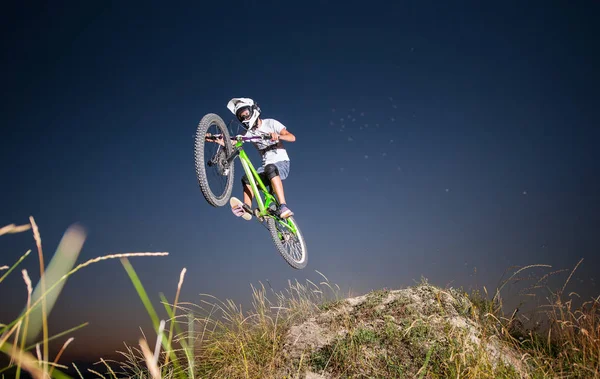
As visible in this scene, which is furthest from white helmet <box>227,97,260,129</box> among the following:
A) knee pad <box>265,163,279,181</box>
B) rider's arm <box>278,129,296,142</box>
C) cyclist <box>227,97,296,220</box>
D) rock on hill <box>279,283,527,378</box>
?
rock on hill <box>279,283,527,378</box>

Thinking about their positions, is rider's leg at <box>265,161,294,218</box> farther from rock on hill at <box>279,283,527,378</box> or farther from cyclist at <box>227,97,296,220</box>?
rock on hill at <box>279,283,527,378</box>

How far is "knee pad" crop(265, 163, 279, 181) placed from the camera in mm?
7750

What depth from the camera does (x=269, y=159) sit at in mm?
7906

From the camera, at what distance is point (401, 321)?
591 centimetres

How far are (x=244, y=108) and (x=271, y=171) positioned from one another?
1379 millimetres

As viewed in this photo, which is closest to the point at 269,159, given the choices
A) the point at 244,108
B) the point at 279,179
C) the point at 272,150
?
the point at 272,150

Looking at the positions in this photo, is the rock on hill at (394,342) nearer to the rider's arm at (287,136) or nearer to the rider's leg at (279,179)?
the rider's leg at (279,179)

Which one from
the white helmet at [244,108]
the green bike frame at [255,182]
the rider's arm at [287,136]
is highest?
the white helmet at [244,108]

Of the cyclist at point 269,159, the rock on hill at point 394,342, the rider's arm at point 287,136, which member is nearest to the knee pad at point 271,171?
the cyclist at point 269,159

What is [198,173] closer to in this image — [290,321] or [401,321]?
[290,321]

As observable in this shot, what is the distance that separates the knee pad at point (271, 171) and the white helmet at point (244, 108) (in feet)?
3.27

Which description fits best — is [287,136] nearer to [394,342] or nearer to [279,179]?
[279,179]

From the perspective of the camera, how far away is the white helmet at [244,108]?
6977 mm

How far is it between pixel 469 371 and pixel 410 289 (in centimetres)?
304
